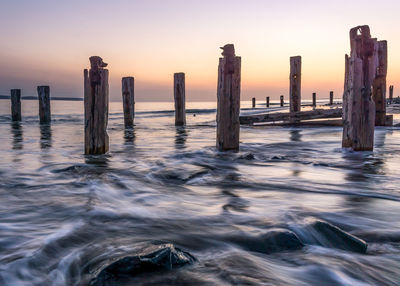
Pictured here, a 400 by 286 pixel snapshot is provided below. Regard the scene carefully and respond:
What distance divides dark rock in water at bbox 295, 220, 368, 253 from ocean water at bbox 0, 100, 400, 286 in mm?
36

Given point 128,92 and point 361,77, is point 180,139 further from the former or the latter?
point 361,77

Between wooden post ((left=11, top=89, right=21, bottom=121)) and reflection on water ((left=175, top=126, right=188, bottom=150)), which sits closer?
reflection on water ((left=175, top=126, right=188, bottom=150))

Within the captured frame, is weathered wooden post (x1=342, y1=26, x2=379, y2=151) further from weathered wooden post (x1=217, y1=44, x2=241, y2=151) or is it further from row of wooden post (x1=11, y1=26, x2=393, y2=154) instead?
weathered wooden post (x1=217, y1=44, x2=241, y2=151)

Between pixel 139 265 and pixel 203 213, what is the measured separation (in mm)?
1417

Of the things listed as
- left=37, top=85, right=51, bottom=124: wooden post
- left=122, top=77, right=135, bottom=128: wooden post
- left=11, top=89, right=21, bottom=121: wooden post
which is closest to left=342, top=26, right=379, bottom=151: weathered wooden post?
left=122, top=77, right=135, bottom=128: wooden post

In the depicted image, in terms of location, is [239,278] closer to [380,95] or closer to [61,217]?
[61,217]

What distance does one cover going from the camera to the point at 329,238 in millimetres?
2604

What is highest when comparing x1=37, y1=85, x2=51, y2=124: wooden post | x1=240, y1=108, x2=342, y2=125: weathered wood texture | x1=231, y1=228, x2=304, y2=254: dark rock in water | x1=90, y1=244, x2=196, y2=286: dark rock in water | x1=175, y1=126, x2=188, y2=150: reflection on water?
x1=37, y1=85, x2=51, y2=124: wooden post

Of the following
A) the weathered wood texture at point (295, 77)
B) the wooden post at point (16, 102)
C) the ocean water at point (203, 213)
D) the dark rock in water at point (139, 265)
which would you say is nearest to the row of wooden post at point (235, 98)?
the ocean water at point (203, 213)

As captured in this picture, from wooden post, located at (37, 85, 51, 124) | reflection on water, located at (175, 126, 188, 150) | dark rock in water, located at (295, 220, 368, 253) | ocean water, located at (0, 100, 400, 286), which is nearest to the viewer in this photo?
ocean water, located at (0, 100, 400, 286)

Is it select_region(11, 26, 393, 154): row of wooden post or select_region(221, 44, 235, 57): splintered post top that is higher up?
select_region(221, 44, 235, 57): splintered post top

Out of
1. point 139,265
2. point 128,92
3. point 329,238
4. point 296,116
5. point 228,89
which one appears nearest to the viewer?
point 139,265

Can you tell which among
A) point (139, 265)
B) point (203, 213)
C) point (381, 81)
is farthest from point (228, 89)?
point (381, 81)

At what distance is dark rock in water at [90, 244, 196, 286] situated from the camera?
2.03 meters
